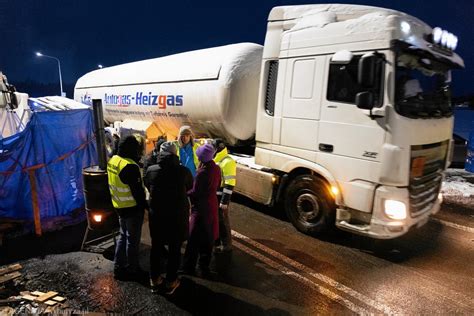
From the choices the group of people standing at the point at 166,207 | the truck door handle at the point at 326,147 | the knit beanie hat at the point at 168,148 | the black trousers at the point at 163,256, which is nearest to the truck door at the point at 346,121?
the truck door handle at the point at 326,147

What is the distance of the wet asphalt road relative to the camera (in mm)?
3531

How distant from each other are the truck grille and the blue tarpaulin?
5.29 meters

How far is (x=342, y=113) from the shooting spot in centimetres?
470

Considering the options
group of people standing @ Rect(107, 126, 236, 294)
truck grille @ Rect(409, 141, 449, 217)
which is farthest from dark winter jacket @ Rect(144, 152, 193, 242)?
truck grille @ Rect(409, 141, 449, 217)

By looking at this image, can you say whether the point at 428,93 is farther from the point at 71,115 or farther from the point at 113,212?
the point at 71,115

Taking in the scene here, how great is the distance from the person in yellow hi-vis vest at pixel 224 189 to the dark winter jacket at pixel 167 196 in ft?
2.89

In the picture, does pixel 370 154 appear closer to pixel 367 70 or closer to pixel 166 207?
pixel 367 70

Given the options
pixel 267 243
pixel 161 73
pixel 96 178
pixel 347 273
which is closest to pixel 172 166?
pixel 96 178

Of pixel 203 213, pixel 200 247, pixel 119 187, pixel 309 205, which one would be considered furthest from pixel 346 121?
pixel 119 187

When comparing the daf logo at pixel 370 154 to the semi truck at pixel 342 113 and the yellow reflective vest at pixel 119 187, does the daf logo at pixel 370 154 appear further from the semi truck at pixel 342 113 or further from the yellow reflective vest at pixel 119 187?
the yellow reflective vest at pixel 119 187

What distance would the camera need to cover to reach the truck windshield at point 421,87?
434 centimetres

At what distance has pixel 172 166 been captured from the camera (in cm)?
341

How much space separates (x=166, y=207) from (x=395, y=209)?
302 cm

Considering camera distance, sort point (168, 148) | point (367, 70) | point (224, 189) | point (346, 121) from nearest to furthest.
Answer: point (168, 148)
point (367, 70)
point (224, 189)
point (346, 121)
